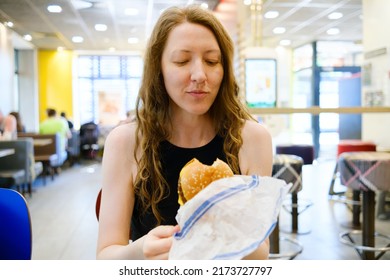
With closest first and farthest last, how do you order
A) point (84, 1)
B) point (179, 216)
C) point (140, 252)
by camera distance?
point (179, 216) < point (140, 252) < point (84, 1)

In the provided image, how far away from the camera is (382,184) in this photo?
89.0 inches

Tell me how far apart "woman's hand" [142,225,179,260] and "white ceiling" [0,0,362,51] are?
0.84 metres

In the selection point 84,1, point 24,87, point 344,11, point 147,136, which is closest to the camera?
point 147,136

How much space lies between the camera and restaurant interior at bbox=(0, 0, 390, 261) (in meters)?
1.50

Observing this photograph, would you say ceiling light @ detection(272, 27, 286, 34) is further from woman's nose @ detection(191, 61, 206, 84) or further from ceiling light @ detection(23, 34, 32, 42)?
woman's nose @ detection(191, 61, 206, 84)

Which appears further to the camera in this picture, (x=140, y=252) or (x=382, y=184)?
(x=382, y=184)

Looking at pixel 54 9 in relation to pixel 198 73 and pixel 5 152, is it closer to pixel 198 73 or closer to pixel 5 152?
pixel 5 152

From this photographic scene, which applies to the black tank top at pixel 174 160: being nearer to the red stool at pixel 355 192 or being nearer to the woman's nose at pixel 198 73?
the woman's nose at pixel 198 73

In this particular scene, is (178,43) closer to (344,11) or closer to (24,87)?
(24,87)

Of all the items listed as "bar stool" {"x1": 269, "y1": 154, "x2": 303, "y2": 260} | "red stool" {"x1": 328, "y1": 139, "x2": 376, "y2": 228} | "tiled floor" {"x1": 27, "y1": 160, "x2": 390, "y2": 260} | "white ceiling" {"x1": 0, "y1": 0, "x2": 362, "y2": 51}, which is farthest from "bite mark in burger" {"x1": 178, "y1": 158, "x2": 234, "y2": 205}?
"red stool" {"x1": 328, "y1": 139, "x2": 376, "y2": 228}

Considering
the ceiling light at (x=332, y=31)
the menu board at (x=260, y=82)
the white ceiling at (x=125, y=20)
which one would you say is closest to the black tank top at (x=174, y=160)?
the white ceiling at (x=125, y=20)

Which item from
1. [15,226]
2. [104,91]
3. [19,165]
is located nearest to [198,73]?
[15,226]

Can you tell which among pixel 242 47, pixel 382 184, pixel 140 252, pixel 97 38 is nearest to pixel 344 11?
pixel 242 47

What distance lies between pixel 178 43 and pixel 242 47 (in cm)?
160
